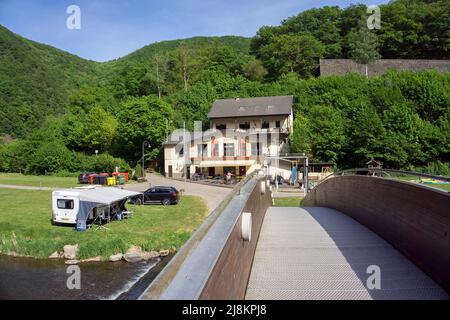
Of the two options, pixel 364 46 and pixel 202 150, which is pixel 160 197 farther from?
pixel 364 46

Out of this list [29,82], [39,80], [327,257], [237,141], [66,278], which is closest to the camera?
[327,257]

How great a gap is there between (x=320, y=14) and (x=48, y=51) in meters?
77.9

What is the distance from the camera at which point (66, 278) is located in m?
20.4

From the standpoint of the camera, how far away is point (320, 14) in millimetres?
92875

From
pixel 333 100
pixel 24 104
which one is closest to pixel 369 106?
pixel 333 100

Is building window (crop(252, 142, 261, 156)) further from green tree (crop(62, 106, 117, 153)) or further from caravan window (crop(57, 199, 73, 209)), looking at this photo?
caravan window (crop(57, 199, 73, 209))

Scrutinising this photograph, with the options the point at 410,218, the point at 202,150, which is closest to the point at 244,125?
the point at 202,150

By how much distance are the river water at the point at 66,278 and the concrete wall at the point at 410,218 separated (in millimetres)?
10358

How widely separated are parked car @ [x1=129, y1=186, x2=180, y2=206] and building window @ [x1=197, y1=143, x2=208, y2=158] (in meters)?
20.6

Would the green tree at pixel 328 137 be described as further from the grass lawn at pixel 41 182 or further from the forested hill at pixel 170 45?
the forested hill at pixel 170 45

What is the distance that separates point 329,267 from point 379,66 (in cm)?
7293

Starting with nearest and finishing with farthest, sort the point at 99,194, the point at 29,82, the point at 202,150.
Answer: the point at 99,194
the point at 202,150
the point at 29,82
